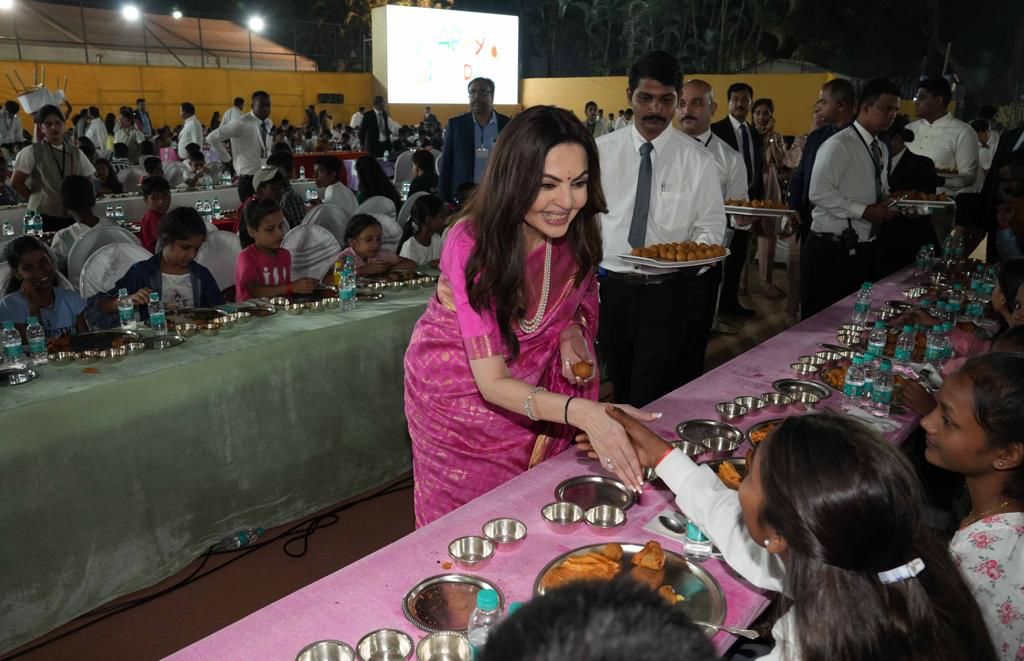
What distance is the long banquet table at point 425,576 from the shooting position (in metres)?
1.28

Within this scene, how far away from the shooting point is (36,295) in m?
3.21

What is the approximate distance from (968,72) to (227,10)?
19.5 meters

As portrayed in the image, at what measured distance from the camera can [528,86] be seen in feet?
68.9

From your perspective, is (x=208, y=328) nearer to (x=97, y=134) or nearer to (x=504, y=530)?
(x=504, y=530)

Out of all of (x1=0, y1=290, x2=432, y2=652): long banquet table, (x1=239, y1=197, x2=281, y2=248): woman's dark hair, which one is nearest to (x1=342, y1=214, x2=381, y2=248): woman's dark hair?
(x1=239, y1=197, x2=281, y2=248): woman's dark hair

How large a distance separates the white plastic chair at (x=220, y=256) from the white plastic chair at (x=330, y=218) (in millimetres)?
896

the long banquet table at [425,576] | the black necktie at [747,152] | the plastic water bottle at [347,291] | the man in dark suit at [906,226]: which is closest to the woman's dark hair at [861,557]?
the long banquet table at [425,576]

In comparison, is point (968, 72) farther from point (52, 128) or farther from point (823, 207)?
point (52, 128)

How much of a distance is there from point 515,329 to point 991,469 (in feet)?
4.03

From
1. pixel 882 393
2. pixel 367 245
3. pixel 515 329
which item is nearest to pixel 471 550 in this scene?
pixel 515 329

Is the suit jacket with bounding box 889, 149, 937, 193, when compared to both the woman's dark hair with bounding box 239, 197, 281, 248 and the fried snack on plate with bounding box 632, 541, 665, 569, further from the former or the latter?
the fried snack on plate with bounding box 632, 541, 665, 569

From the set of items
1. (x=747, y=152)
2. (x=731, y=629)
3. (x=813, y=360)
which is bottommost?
(x=731, y=629)

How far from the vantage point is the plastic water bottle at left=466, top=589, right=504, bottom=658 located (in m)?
1.22

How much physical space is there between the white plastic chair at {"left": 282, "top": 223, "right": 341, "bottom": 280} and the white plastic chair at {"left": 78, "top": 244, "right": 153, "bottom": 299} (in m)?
0.85
